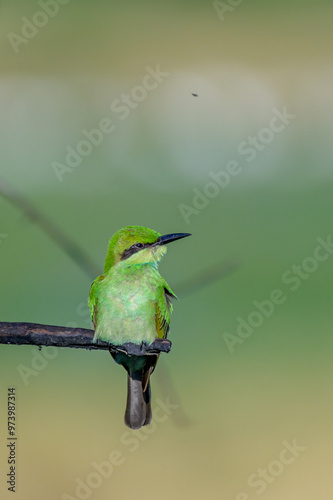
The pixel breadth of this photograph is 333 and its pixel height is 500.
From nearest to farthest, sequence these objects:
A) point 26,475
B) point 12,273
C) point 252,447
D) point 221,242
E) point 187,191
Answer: point 26,475 → point 252,447 → point 12,273 → point 221,242 → point 187,191

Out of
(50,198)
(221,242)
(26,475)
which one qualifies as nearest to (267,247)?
(221,242)

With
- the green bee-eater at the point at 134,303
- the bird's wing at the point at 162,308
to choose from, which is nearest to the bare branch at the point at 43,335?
the green bee-eater at the point at 134,303

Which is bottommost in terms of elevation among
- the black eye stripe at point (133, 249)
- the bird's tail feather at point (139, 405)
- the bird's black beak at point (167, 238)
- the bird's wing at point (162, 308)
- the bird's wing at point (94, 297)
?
the bird's tail feather at point (139, 405)

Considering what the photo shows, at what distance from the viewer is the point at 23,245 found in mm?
5469

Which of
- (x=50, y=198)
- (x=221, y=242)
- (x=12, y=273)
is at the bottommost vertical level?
(x=12, y=273)

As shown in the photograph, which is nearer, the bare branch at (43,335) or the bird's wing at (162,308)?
the bare branch at (43,335)

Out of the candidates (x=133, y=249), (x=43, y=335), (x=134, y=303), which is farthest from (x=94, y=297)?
(x=43, y=335)

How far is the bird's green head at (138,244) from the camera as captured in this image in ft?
4.28

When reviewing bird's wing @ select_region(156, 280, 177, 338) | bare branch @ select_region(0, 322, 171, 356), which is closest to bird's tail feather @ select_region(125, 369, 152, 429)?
bird's wing @ select_region(156, 280, 177, 338)

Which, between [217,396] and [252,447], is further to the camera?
[217,396]

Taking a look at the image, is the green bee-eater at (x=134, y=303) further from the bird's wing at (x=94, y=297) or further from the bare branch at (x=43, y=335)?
the bare branch at (x=43, y=335)

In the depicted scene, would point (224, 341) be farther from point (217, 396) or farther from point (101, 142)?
point (101, 142)

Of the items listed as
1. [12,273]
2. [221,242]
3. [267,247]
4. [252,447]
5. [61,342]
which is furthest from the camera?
[267,247]

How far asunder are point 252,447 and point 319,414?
0.62 m
